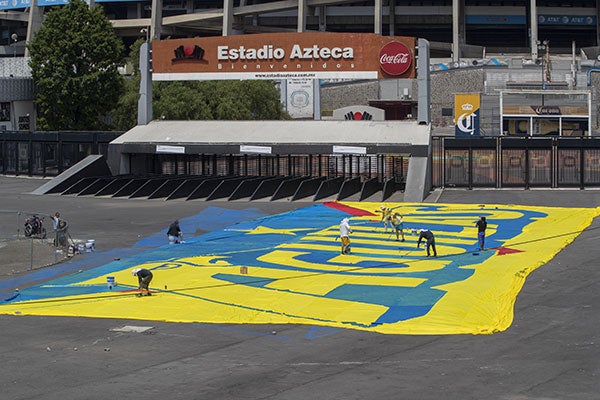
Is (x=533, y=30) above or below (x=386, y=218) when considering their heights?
above

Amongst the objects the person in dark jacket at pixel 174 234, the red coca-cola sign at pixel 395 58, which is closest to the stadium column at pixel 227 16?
the red coca-cola sign at pixel 395 58

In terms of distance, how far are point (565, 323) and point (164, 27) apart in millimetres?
123427

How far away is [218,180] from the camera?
58.6m

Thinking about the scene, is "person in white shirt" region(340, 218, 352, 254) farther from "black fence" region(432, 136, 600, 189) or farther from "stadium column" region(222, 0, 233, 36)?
"stadium column" region(222, 0, 233, 36)

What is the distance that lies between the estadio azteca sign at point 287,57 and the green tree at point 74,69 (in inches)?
819

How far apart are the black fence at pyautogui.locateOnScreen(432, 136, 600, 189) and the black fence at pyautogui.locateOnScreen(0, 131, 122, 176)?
22.8m

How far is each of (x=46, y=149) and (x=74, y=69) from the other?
17.3m

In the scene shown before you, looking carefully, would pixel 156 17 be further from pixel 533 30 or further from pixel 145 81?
pixel 145 81

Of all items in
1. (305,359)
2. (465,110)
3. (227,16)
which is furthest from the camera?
(227,16)

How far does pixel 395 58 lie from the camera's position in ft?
197

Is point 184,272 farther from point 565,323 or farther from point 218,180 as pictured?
point 218,180

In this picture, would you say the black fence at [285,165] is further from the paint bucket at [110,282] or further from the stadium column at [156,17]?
the stadium column at [156,17]

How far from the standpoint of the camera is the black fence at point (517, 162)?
58.4 metres

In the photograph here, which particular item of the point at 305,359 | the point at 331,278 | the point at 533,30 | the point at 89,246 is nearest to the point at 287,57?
the point at 89,246
